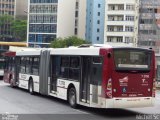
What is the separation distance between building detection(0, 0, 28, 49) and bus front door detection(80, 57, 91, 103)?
439 ft

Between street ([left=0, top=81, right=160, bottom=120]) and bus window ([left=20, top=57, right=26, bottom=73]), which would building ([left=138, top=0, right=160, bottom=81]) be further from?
street ([left=0, top=81, right=160, bottom=120])

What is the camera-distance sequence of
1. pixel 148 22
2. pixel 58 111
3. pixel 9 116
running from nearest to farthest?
1. pixel 9 116
2. pixel 58 111
3. pixel 148 22

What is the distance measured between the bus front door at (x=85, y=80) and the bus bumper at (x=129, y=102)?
61.9 inches

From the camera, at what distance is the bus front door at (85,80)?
17500 mm

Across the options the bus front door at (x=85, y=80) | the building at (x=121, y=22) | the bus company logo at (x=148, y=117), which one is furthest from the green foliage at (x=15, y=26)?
the bus company logo at (x=148, y=117)

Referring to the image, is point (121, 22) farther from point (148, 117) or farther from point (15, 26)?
point (148, 117)

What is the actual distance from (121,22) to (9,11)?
72380 millimetres

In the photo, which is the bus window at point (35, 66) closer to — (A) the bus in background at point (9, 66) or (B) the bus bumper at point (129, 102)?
(A) the bus in background at point (9, 66)

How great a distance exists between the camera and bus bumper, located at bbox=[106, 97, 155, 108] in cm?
1605

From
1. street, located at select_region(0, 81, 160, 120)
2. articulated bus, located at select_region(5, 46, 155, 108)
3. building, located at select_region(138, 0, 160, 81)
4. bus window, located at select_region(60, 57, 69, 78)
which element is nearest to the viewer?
street, located at select_region(0, 81, 160, 120)

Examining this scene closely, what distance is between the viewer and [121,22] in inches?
3851

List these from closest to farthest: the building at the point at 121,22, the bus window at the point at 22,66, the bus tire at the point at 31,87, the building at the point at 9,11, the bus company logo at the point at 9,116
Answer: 1. the bus company logo at the point at 9,116
2. the bus tire at the point at 31,87
3. the bus window at the point at 22,66
4. the building at the point at 121,22
5. the building at the point at 9,11

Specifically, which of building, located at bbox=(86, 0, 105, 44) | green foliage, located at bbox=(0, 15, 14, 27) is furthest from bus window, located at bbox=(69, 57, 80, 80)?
green foliage, located at bbox=(0, 15, 14, 27)

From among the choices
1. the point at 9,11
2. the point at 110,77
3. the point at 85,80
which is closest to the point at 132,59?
the point at 110,77
